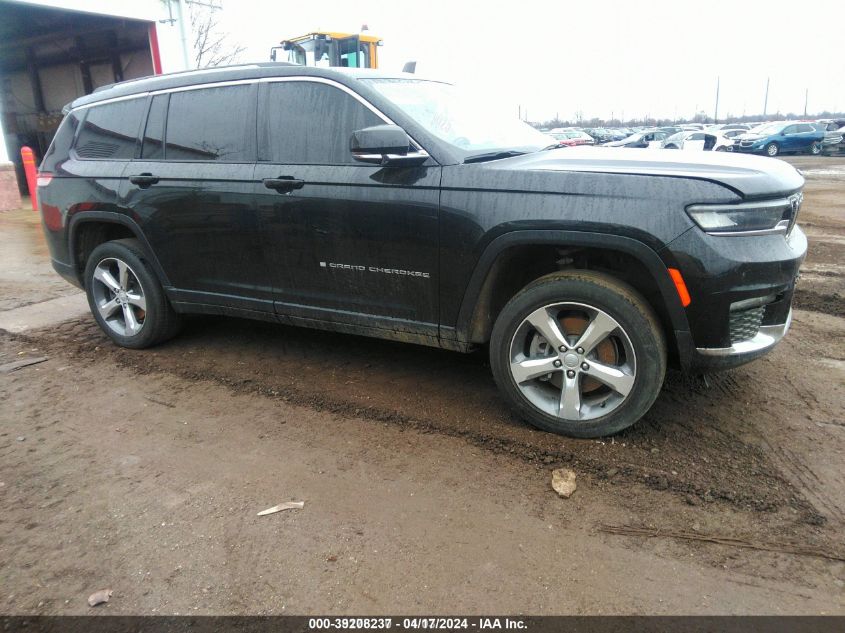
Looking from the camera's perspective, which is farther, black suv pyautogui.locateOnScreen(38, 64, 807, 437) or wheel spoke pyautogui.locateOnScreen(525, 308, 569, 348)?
wheel spoke pyautogui.locateOnScreen(525, 308, 569, 348)

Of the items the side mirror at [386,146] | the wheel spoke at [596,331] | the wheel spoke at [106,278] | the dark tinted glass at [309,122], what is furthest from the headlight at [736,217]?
the wheel spoke at [106,278]

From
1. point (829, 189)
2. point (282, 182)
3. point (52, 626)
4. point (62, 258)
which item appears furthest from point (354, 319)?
point (829, 189)

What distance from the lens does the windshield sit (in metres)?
3.47

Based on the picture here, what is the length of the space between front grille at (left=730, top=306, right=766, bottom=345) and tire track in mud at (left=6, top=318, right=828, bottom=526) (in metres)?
0.57

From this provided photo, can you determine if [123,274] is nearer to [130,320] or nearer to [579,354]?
[130,320]

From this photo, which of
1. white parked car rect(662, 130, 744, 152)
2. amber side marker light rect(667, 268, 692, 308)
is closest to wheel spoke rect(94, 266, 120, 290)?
amber side marker light rect(667, 268, 692, 308)

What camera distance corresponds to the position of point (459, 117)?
3773 mm

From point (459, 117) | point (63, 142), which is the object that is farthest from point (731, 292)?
point (63, 142)

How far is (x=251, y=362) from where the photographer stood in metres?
4.38

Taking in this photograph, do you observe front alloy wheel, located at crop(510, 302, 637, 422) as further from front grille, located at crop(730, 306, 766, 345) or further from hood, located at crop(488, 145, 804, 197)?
hood, located at crop(488, 145, 804, 197)

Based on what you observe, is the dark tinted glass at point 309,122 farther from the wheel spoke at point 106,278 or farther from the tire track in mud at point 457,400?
the wheel spoke at point 106,278

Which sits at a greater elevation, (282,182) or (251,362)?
(282,182)

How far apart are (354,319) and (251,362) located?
3.79 ft

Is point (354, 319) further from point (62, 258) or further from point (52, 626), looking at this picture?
point (62, 258)
